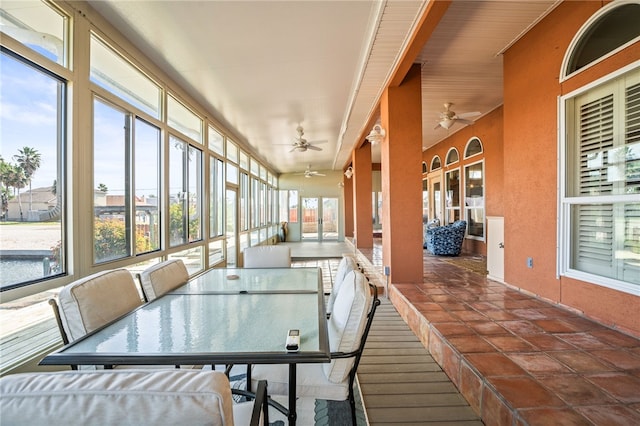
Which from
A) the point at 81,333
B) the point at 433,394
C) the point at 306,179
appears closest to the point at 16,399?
the point at 81,333

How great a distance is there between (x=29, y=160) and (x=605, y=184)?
468 centimetres

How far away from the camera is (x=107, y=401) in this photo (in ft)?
2.22

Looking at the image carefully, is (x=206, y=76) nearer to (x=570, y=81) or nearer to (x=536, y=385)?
(x=570, y=81)

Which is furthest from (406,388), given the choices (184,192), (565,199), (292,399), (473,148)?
(473,148)

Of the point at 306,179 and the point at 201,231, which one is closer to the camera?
the point at 201,231

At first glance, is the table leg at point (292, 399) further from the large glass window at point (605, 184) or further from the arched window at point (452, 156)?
the arched window at point (452, 156)

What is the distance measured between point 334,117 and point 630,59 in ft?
13.6

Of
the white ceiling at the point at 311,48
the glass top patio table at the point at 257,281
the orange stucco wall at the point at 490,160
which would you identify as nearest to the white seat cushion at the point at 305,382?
the glass top patio table at the point at 257,281

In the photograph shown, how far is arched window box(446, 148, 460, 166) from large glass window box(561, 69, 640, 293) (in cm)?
539

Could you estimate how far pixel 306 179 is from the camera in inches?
526

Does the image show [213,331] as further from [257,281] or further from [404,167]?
[404,167]

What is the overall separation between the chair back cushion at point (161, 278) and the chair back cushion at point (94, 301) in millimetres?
122

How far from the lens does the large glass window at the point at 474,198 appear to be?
7.05 m

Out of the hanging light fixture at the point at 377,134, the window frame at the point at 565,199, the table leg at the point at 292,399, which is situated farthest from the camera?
the hanging light fixture at the point at 377,134
